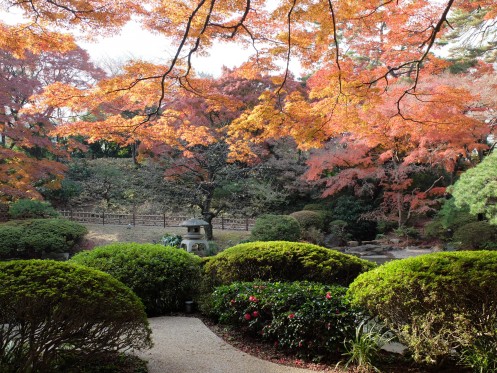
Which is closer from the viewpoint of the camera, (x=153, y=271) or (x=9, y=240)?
(x=153, y=271)

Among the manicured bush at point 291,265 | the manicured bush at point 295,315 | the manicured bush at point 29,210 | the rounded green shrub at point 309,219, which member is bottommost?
the manicured bush at point 295,315

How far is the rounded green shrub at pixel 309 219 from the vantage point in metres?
13.9

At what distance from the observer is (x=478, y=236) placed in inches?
427

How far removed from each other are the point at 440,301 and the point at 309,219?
10709 mm

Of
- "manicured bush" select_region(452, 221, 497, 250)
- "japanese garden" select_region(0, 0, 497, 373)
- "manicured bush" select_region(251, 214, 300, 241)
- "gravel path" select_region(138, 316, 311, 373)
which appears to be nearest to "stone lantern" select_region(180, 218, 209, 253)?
"japanese garden" select_region(0, 0, 497, 373)

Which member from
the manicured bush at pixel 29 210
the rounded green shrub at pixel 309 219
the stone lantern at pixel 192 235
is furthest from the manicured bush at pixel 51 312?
the manicured bush at pixel 29 210

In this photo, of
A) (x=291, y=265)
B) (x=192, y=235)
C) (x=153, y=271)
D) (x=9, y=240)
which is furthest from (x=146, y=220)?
(x=291, y=265)

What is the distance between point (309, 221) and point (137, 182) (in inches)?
373

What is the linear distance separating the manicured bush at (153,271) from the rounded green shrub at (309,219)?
8.36 metres

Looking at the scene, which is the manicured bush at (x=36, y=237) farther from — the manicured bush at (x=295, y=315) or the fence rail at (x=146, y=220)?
the manicured bush at (x=295, y=315)

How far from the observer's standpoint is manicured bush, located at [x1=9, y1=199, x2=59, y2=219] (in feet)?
43.0

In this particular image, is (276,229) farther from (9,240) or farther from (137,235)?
(9,240)

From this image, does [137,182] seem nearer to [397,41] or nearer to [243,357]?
[397,41]

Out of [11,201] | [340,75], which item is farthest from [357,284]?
[11,201]
